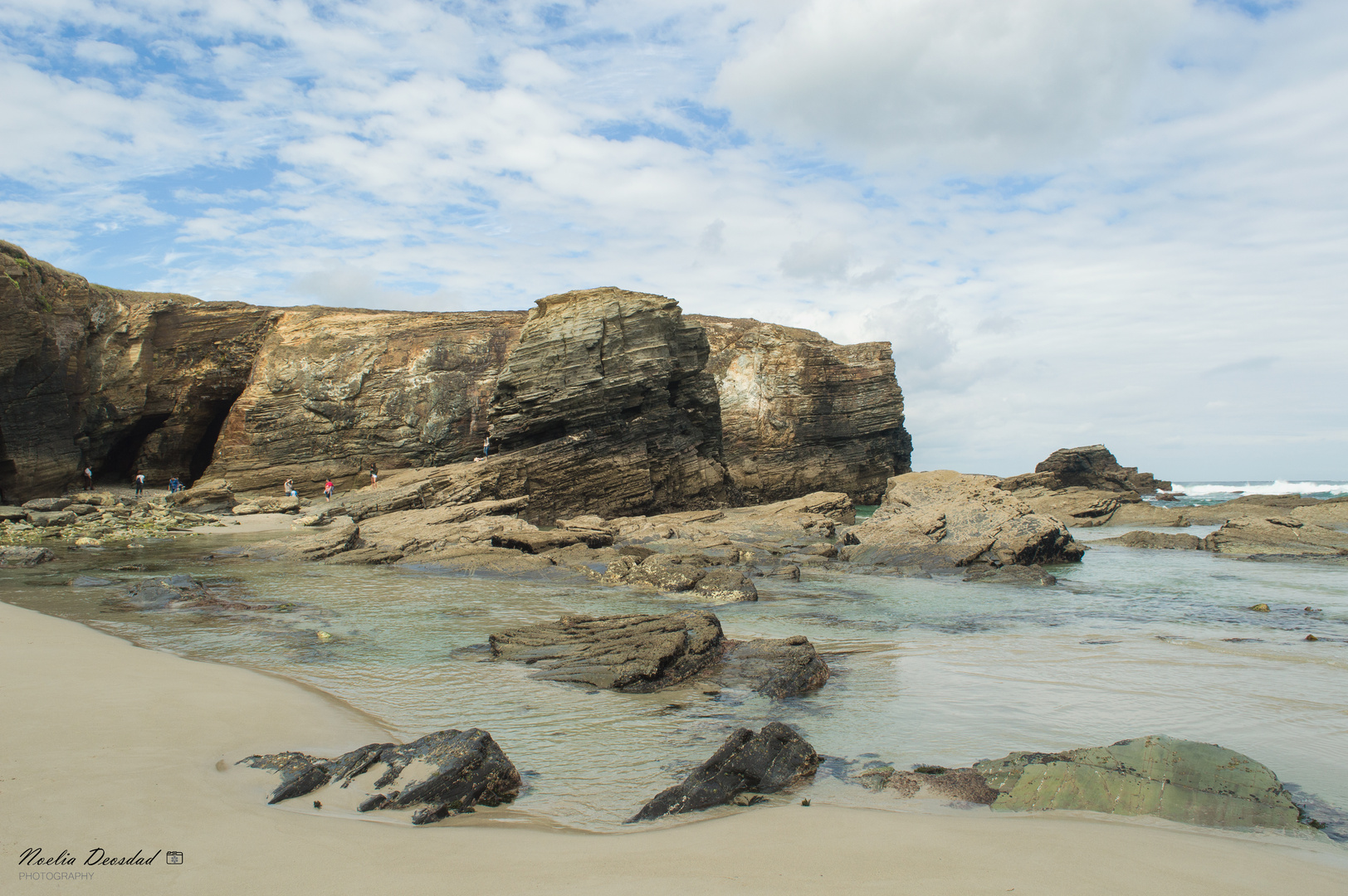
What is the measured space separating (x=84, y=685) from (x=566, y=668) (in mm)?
3775

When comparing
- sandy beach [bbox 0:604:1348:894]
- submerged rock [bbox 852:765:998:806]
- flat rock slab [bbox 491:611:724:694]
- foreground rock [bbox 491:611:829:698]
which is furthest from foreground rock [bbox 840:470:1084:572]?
sandy beach [bbox 0:604:1348:894]

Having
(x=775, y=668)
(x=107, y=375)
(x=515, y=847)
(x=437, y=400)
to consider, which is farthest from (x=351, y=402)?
(x=515, y=847)

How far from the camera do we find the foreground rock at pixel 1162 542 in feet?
73.5

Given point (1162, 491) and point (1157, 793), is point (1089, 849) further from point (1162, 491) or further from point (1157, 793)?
point (1162, 491)

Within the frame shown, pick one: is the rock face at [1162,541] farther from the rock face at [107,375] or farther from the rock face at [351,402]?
the rock face at [107,375]

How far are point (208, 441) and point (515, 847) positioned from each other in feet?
127

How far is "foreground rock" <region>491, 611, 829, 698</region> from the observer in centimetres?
675

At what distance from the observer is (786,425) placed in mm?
44469

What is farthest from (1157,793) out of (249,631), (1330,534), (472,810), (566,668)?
(1330,534)

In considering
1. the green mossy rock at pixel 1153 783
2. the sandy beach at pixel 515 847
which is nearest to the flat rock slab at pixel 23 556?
the sandy beach at pixel 515 847

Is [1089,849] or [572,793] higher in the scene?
[1089,849]

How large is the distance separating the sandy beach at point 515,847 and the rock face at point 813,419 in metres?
39.7

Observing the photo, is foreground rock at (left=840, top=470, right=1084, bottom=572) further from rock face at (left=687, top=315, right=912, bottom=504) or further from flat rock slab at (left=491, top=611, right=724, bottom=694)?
rock face at (left=687, top=315, right=912, bottom=504)

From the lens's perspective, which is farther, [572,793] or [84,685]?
[84,685]
